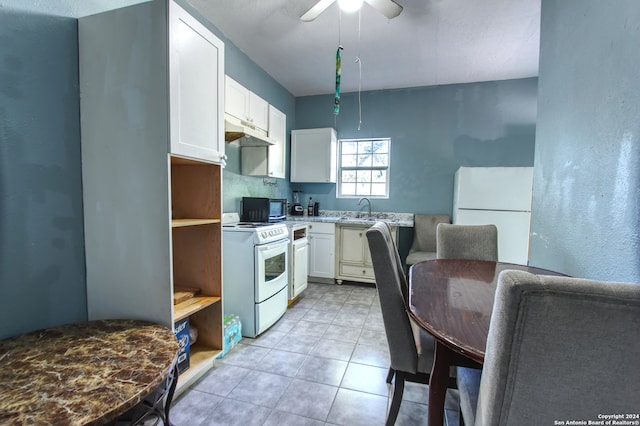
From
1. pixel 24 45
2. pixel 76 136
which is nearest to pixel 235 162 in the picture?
pixel 76 136

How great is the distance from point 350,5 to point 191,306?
2.41 m

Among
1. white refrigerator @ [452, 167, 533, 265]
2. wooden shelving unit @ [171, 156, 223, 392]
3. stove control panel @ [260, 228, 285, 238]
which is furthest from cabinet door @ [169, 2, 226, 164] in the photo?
white refrigerator @ [452, 167, 533, 265]

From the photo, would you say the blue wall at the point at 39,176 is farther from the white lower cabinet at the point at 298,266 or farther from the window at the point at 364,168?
the window at the point at 364,168

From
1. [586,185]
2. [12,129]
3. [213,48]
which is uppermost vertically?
[213,48]

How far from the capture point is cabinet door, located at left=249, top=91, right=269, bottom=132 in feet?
9.68

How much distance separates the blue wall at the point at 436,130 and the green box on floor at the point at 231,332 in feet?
8.33

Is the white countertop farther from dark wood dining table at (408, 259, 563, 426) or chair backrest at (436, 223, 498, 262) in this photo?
dark wood dining table at (408, 259, 563, 426)

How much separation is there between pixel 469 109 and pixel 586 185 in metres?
2.85

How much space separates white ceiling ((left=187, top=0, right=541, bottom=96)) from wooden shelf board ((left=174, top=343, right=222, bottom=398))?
2.71 m

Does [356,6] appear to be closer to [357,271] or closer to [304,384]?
[304,384]

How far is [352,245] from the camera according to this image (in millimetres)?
3658

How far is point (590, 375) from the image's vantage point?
0.51 meters

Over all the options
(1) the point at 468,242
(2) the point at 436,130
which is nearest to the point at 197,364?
(1) the point at 468,242

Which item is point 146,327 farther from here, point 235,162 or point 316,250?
point 316,250
